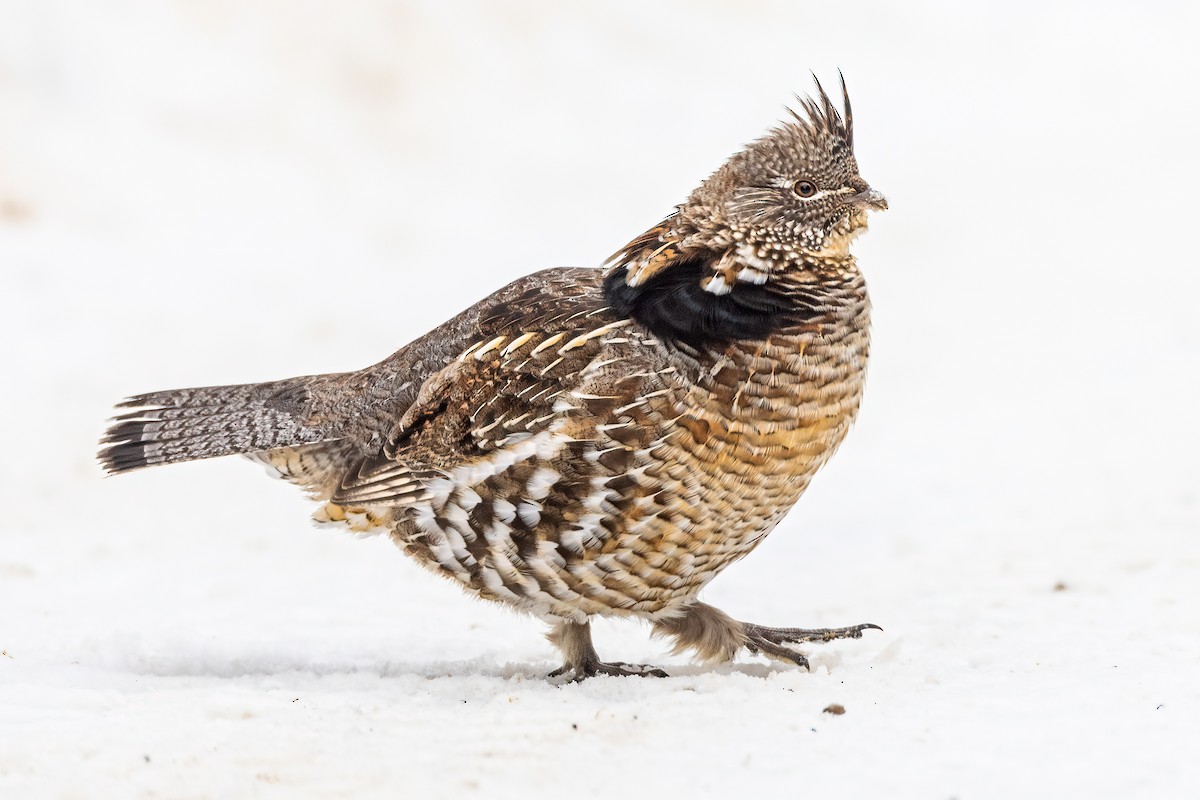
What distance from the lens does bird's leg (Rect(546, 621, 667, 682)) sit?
175 inches

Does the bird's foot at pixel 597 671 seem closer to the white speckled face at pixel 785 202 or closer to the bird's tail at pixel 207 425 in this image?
the bird's tail at pixel 207 425

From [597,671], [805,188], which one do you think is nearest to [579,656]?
[597,671]

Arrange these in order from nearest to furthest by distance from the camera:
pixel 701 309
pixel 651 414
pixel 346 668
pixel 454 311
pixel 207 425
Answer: pixel 651 414 → pixel 701 309 → pixel 346 668 → pixel 207 425 → pixel 454 311

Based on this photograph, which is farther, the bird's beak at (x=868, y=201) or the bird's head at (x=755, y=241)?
the bird's beak at (x=868, y=201)

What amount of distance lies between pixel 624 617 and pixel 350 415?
125 centimetres

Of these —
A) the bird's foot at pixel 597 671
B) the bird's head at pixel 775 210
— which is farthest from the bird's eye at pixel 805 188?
the bird's foot at pixel 597 671

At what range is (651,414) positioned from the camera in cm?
389

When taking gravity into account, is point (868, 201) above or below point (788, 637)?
above

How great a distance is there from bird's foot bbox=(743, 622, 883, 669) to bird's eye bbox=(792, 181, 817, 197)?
1.52 meters

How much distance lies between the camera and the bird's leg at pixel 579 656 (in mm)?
4441

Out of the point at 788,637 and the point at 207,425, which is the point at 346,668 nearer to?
the point at 207,425

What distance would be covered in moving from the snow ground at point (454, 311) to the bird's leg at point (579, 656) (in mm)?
140

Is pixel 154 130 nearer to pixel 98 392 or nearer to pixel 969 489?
pixel 98 392

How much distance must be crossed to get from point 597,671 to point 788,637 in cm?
73
